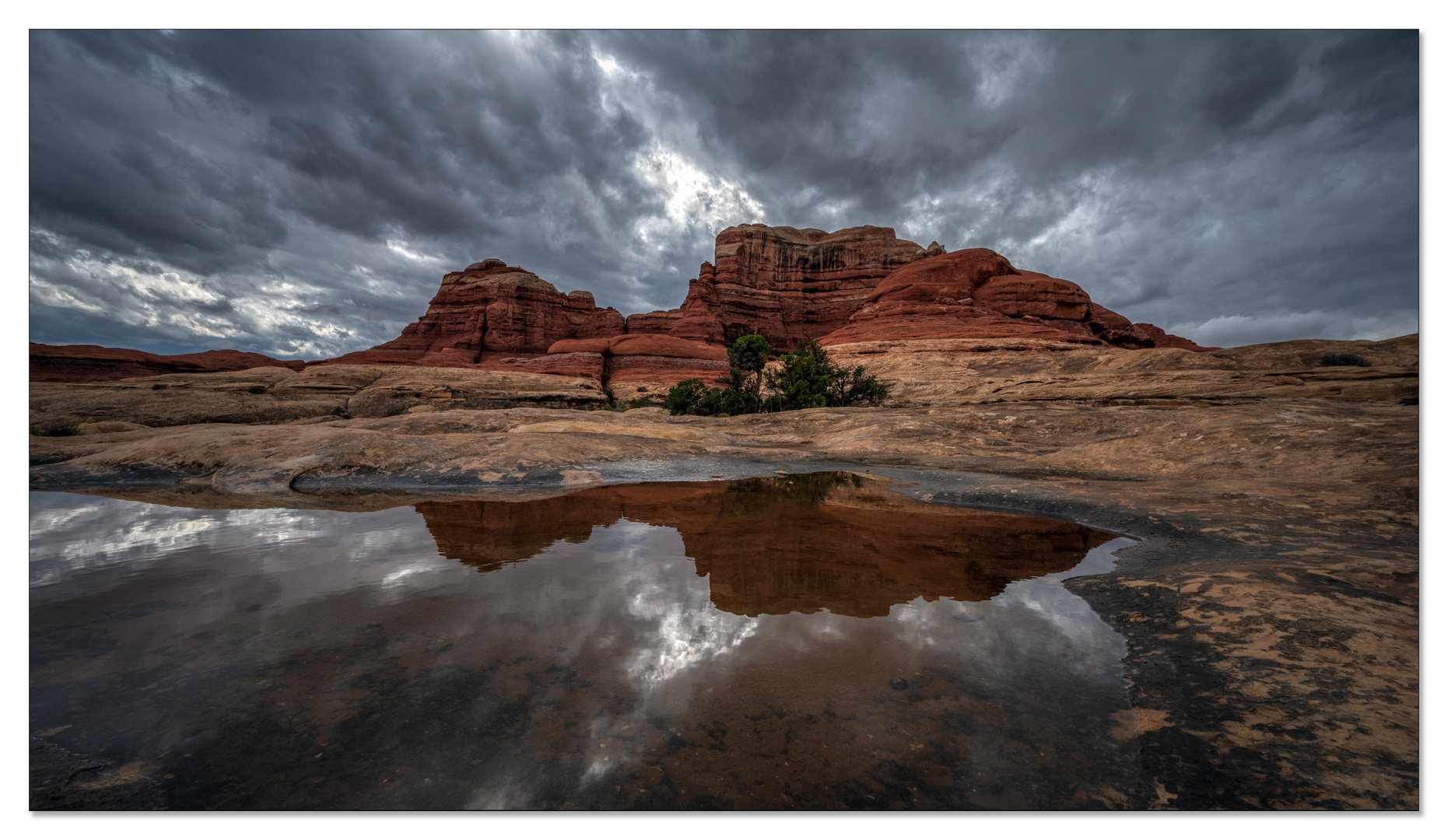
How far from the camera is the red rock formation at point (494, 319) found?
243ft

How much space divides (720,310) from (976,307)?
4042 centimetres

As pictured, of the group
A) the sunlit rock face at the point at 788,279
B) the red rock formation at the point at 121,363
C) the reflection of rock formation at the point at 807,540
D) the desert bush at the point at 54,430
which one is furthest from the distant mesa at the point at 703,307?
the reflection of rock formation at the point at 807,540

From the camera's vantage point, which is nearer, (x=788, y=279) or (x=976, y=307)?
(x=976, y=307)

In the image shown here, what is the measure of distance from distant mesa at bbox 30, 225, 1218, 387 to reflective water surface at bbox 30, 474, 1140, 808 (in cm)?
4485

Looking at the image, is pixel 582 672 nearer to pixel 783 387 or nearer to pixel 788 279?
pixel 783 387

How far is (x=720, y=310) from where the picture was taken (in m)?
76.8

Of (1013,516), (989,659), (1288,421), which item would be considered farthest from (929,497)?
(1288,421)

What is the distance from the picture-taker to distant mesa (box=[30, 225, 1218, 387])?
48.8 meters

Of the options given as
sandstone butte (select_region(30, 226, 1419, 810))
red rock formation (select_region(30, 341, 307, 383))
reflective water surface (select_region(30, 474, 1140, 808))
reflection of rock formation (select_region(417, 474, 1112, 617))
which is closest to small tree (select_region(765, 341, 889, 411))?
sandstone butte (select_region(30, 226, 1419, 810))

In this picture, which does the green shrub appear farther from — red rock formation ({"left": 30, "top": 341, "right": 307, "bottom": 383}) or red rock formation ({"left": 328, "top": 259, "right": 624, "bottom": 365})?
red rock formation ({"left": 328, "top": 259, "right": 624, "bottom": 365})

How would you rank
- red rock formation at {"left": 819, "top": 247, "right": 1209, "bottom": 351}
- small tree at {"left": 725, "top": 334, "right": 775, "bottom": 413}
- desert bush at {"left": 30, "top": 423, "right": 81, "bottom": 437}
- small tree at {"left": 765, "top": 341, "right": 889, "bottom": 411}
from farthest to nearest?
red rock formation at {"left": 819, "top": 247, "right": 1209, "bottom": 351}, small tree at {"left": 725, "top": 334, "right": 775, "bottom": 413}, small tree at {"left": 765, "top": 341, "right": 889, "bottom": 411}, desert bush at {"left": 30, "top": 423, "right": 81, "bottom": 437}

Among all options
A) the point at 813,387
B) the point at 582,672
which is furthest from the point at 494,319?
the point at 582,672

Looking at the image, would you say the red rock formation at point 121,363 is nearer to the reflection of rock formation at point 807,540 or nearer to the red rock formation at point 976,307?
the reflection of rock formation at point 807,540

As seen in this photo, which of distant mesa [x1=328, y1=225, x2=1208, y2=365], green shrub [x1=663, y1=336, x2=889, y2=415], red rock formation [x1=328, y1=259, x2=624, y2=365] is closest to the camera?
green shrub [x1=663, y1=336, x2=889, y2=415]
